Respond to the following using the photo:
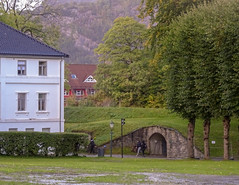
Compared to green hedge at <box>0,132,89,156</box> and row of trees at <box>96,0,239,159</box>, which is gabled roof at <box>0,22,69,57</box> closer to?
row of trees at <box>96,0,239,159</box>

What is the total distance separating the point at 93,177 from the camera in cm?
2188

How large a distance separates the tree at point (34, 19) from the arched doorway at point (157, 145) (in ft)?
61.2

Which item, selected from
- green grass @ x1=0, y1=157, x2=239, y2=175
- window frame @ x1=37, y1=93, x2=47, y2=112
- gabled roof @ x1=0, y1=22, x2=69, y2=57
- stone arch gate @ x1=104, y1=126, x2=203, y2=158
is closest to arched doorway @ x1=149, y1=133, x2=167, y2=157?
stone arch gate @ x1=104, y1=126, x2=203, y2=158

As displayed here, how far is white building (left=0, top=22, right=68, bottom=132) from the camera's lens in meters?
54.8

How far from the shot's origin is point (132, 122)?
6781 cm

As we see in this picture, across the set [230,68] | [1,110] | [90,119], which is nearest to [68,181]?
[230,68]

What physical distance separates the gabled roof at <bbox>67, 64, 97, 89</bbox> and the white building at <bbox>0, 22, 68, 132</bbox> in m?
87.9

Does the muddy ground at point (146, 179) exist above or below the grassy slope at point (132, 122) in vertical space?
below

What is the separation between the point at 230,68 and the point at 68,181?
2169 cm

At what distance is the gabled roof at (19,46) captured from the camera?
55.1 metres

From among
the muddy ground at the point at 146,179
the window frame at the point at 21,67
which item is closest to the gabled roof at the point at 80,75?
the window frame at the point at 21,67

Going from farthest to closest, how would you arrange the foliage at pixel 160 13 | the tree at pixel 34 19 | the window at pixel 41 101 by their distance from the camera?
the tree at pixel 34 19 → the window at pixel 41 101 → the foliage at pixel 160 13

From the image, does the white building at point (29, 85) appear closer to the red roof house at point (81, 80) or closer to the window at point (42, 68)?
the window at point (42, 68)

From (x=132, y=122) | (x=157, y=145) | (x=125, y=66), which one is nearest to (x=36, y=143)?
(x=157, y=145)
